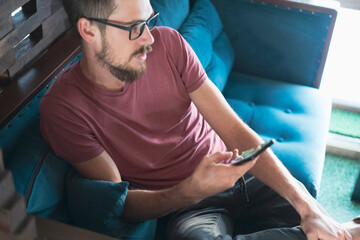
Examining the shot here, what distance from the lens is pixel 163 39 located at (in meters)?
1.51

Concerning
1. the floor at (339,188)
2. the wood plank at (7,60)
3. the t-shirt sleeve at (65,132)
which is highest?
the wood plank at (7,60)

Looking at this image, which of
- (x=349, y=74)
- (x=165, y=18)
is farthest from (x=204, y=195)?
(x=349, y=74)

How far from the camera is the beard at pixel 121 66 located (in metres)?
1.39

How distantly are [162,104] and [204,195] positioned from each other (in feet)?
1.26

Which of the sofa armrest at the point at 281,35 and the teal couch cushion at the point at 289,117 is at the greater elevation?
the sofa armrest at the point at 281,35

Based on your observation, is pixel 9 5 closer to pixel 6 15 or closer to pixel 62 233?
pixel 6 15

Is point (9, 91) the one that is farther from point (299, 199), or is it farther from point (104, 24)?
point (299, 199)

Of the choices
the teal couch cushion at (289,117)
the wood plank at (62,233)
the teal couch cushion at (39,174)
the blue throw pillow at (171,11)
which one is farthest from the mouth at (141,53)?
the teal couch cushion at (289,117)

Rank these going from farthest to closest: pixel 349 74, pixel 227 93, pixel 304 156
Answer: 1. pixel 349 74
2. pixel 227 93
3. pixel 304 156

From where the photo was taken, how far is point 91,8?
133 centimetres

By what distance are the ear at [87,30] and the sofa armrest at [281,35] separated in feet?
3.79

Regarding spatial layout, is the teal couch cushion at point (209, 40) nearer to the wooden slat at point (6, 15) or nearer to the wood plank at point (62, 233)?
the wooden slat at point (6, 15)

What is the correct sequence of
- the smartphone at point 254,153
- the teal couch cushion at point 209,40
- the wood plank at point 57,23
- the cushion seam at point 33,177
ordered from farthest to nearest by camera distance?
the teal couch cushion at point 209,40, the wood plank at point 57,23, the cushion seam at point 33,177, the smartphone at point 254,153

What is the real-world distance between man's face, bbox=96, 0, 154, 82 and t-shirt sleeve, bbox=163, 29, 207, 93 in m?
0.12
